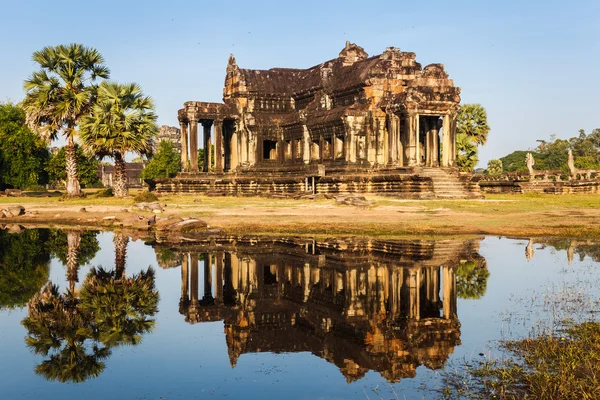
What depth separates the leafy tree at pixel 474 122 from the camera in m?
62.5

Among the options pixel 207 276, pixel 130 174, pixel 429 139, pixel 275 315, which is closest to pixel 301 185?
pixel 429 139

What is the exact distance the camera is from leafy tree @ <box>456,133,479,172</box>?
60.9 metres

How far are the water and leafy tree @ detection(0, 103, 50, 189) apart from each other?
44.2 m

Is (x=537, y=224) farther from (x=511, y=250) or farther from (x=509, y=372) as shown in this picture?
(x=509, y=372)

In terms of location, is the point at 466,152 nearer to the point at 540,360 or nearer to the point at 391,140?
the point at 391,140

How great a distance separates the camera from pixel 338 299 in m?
12.7

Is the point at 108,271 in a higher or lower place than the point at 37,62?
lower

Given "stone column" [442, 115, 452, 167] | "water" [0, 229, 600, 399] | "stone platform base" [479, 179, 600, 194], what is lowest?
"water" [0, 229, 600, 399]

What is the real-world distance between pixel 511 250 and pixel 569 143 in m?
108

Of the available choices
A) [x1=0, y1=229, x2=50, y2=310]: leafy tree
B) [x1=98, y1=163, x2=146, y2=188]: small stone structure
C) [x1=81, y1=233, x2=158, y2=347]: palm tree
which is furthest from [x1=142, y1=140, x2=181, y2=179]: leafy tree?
[x1=81, y1=233, x2=158, y2=347]: palm tree

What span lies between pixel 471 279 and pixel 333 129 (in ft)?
96.6

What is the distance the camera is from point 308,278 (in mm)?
14938

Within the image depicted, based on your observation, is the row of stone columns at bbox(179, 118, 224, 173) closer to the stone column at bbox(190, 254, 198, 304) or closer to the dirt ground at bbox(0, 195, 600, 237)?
the dirt ground at bbox(0, 195, 600, 237)

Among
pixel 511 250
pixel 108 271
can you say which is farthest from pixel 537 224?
pixel 108 271
